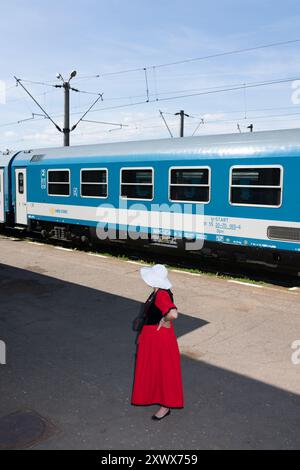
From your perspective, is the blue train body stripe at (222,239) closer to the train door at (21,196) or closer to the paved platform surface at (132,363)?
the paved platform surface at (132,363)

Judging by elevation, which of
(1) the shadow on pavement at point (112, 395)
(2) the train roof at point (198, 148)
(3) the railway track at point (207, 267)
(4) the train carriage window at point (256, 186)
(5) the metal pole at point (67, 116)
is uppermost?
(5) the metal pole at point (67, 116)

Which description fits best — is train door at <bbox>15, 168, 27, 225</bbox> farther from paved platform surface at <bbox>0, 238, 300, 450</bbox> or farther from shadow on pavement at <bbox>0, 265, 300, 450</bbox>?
shadow on pavement at <bbox>0, 265, 300, 450</bbox>

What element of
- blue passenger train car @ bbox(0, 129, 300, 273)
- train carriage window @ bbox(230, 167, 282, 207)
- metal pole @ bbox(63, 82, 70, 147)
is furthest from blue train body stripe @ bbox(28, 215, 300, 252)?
metal pole @ bbox(63, 82, 70, 147)

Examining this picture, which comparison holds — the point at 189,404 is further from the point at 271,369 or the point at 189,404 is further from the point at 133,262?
the point at 133,262

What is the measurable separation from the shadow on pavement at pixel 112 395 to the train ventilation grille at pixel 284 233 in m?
3.20

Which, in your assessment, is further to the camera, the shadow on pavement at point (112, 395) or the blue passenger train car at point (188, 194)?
the blue passenger train car at point (188, 194)

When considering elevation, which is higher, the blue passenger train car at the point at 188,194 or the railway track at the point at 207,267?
the blue passenger train car at the point at 188,194

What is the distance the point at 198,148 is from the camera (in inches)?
435

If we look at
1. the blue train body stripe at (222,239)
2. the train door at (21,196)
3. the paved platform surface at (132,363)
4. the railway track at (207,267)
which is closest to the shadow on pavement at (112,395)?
the paved platform surface at (132,363)

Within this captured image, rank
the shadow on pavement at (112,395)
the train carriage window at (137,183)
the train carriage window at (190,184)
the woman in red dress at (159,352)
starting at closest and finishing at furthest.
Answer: the shadow on pavement at (112,395) < the woman in red dress at (159,352) < the train carriage window at (190,184) < the train carriage window at (137,183)

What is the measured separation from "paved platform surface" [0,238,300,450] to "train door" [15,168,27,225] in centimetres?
675

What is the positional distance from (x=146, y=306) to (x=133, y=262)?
27.3 feet

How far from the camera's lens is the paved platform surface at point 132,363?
14.4ft

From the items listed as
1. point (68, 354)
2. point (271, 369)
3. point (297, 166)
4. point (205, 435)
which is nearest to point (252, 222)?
point (297, 166)
